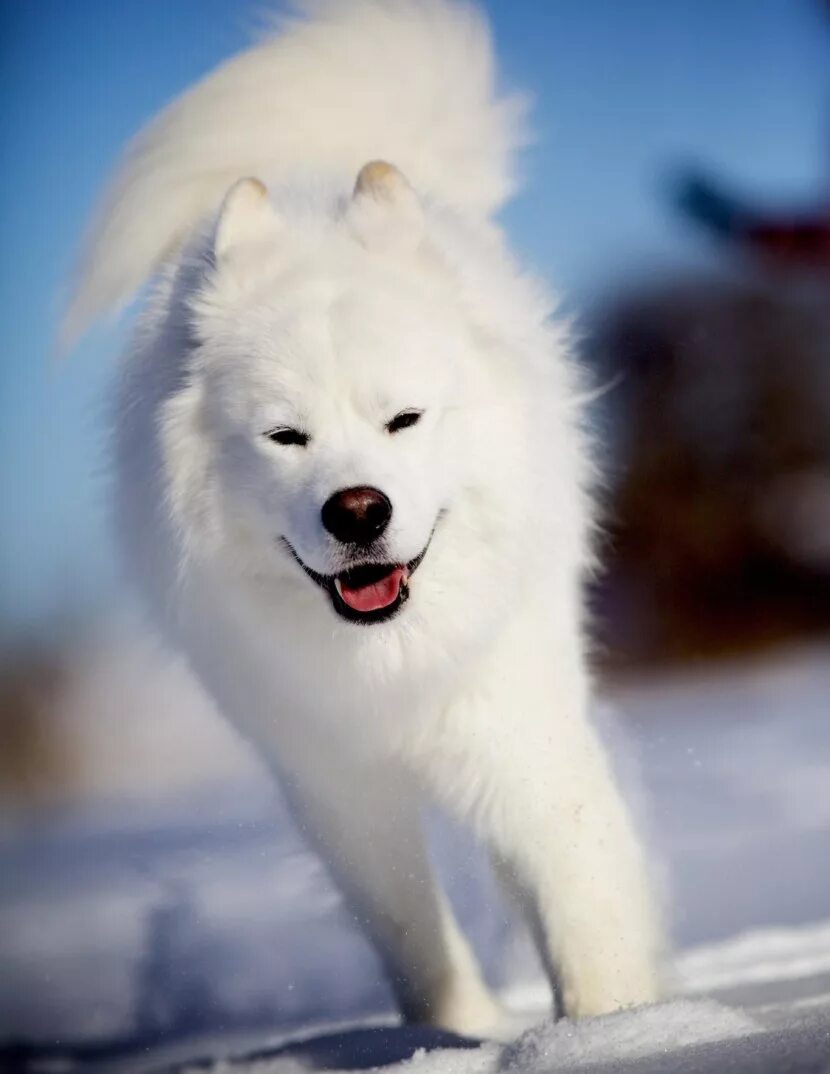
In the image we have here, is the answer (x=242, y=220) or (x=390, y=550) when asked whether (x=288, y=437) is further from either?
(x=242, y=220)

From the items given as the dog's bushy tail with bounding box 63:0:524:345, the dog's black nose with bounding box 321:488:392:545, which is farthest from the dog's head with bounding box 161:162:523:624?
the dog's bushy tail with bounding box 63:0:524:345

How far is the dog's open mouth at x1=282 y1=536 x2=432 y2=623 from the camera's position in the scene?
7.47ft

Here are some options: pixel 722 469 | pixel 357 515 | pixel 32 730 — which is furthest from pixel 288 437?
pixel 722 469

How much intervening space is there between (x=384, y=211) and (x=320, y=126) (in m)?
0.87

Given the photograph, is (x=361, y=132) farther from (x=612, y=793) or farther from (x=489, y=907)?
(x=489, y=907)

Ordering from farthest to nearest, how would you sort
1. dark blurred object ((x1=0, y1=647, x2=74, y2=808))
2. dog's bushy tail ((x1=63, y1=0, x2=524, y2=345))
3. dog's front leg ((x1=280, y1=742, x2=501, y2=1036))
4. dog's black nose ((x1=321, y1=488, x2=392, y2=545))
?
dark blurred object ((x1=0, y1=647, x2=74, y2=808)) → dog's bushy tail ((x1=63, y1=0, x2=524, y2=345)) → dog's front leg ((x1=280, y1=742, x2=501, y2=1036)) → dog's black nose ((x1=321, y1=488, x2=392, y2=545))

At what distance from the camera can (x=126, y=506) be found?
2.66 m

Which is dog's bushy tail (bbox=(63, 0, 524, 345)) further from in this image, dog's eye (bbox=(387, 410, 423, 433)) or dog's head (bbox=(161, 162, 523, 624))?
dog's eye (bbox=(387, 410, 423, 433))

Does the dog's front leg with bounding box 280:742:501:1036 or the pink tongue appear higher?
the pink tongue

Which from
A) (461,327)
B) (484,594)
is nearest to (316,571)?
(484,594)

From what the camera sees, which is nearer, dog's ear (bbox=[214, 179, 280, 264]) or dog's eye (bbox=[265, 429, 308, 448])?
dog's eye (bbox=[265, 429, 308, 448])

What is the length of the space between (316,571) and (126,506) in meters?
0.61

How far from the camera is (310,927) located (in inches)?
136

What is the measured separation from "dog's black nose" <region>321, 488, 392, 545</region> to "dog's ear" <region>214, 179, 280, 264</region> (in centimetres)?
65
